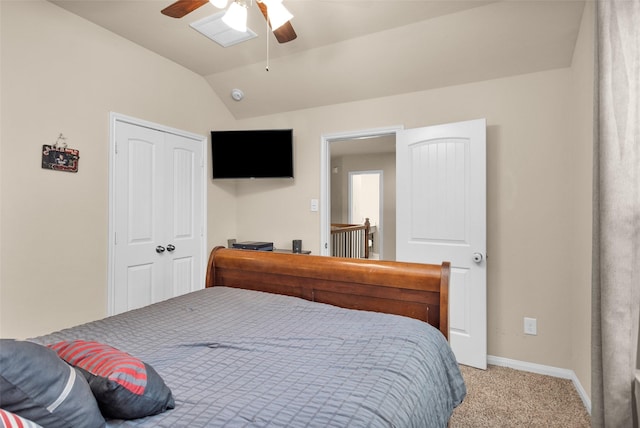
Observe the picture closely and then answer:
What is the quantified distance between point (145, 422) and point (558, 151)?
3.01 metres

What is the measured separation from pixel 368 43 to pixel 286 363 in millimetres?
2605

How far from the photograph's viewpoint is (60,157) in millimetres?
2381

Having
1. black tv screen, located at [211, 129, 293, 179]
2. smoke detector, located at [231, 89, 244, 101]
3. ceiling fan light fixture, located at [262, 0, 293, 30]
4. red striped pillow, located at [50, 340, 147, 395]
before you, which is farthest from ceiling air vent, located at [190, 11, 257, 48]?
red striped pillow, located at [50, 340, 147, 395]

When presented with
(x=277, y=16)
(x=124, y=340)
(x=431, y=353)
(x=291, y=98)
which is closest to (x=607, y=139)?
(x=431, y=353)

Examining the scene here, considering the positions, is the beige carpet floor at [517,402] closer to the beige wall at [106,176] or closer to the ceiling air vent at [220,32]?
the beige wall at [106,176]

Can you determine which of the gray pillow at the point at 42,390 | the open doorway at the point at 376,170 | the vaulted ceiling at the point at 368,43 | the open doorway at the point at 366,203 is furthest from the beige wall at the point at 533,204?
the open doorway at the point at 366,203

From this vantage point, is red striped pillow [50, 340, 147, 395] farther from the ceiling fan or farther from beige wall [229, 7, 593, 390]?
beige wall [229, 7, 593, 390]

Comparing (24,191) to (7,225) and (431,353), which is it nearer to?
(7,225)

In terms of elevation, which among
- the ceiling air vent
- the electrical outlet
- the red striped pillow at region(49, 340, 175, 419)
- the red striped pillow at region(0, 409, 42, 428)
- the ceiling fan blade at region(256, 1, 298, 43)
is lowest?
the electrical outlet

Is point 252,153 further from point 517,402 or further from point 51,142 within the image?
point 517,402

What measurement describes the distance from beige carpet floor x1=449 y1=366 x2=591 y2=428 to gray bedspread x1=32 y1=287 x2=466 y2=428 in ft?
2.67

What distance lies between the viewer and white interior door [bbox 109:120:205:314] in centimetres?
281

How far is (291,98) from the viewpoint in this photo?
3.52 m

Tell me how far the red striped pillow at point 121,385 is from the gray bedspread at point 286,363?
28 mm
